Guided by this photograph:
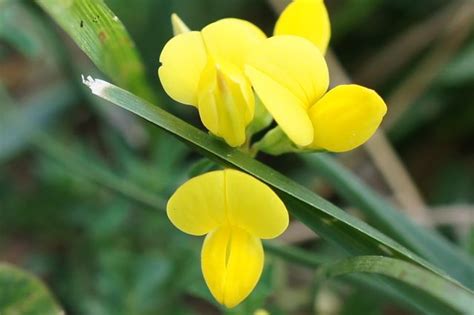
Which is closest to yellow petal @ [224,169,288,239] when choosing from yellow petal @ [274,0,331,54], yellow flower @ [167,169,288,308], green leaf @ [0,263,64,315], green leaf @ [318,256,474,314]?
yellow flower @ [167,169,288,308]

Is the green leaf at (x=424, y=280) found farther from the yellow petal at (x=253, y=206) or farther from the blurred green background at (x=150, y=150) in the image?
the blurred green background at (x=150, y=150)

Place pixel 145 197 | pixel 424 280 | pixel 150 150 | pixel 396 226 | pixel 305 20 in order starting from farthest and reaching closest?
pixel 150 150
pixel 145 197
pixel 396 226
pixel 305 20
pixel 424 280

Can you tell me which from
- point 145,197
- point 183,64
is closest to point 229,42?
point 183,64

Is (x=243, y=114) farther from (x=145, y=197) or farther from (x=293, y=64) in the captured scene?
(x=145, y=197)

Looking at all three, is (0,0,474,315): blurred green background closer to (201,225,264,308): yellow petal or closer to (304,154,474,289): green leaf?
(304,154,474,289): green leaf

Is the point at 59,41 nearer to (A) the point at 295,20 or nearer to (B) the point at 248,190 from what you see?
(A) the point at 295,20

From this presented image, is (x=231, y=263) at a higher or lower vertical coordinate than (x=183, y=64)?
lower
